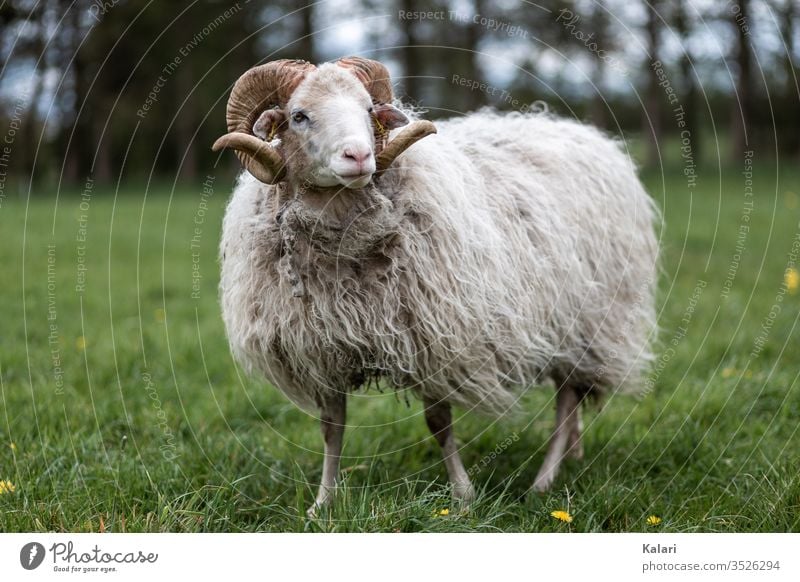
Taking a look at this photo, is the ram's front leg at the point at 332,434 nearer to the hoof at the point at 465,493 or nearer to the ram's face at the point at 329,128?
the hoof at the point at 465,493

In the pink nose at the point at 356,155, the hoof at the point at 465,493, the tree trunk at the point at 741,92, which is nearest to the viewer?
the pink nose at the point at 356,155

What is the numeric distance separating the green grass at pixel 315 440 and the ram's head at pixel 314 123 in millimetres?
1509

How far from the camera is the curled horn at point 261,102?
11.4 feet

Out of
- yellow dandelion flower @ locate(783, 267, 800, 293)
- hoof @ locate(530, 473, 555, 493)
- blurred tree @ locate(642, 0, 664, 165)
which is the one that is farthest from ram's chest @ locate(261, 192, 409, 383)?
yellow dandelion flower @ locate(783, 267, 800, 293)

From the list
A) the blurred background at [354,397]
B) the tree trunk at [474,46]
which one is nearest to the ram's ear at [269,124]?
the blurred background at [354,397]

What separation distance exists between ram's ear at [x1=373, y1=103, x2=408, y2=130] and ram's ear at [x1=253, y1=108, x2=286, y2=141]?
1.47 feet

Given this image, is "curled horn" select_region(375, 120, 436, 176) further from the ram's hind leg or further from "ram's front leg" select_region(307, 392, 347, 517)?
the ram's hind leg

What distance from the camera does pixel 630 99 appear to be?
23.1m

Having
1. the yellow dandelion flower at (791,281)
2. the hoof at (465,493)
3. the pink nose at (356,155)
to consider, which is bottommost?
the yellow dandelion flower at (791,281)

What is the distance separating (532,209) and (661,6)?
12679mm

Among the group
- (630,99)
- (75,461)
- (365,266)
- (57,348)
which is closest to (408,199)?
(365,266)

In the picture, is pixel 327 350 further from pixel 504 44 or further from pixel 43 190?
pixel 43 190

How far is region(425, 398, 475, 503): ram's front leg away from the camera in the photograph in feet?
13.3
